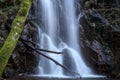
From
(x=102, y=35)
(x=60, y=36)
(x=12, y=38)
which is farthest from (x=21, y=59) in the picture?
(x=12, y=38)

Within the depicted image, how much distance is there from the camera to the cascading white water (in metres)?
16.2

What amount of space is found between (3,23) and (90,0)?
7670 mm

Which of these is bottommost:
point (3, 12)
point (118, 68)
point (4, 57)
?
point (118, 68)

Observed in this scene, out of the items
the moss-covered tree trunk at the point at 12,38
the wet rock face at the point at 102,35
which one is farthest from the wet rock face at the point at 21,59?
the moss-covered tree trunk at the point at 12,38

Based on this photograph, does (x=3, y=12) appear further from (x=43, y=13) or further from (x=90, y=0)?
(x=90, y=0)

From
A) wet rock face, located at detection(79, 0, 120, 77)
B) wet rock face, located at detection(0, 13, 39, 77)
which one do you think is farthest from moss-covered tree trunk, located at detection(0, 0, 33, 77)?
wet rock face, located at detection(79, 0, 120, 77)

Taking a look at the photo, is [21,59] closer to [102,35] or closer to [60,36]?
[60,36]

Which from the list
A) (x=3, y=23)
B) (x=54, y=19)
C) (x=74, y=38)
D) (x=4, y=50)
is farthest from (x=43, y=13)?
(x=4, y=50)

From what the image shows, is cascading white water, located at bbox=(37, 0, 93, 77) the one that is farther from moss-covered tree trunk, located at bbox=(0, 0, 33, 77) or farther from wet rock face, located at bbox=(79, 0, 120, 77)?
moss-covered tree trunk, located at bbox=(0, 0, 33, 77)

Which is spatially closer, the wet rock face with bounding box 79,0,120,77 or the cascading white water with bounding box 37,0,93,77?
the cascading white water with bounding box 37,0,93,77

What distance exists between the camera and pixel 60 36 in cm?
1816

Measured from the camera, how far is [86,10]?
19016 millimetres

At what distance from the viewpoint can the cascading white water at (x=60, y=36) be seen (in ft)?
53.1

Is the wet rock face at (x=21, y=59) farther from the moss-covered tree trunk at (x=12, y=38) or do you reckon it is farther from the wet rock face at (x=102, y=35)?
the moss-covered tree trunk at (x=12, y=38)
